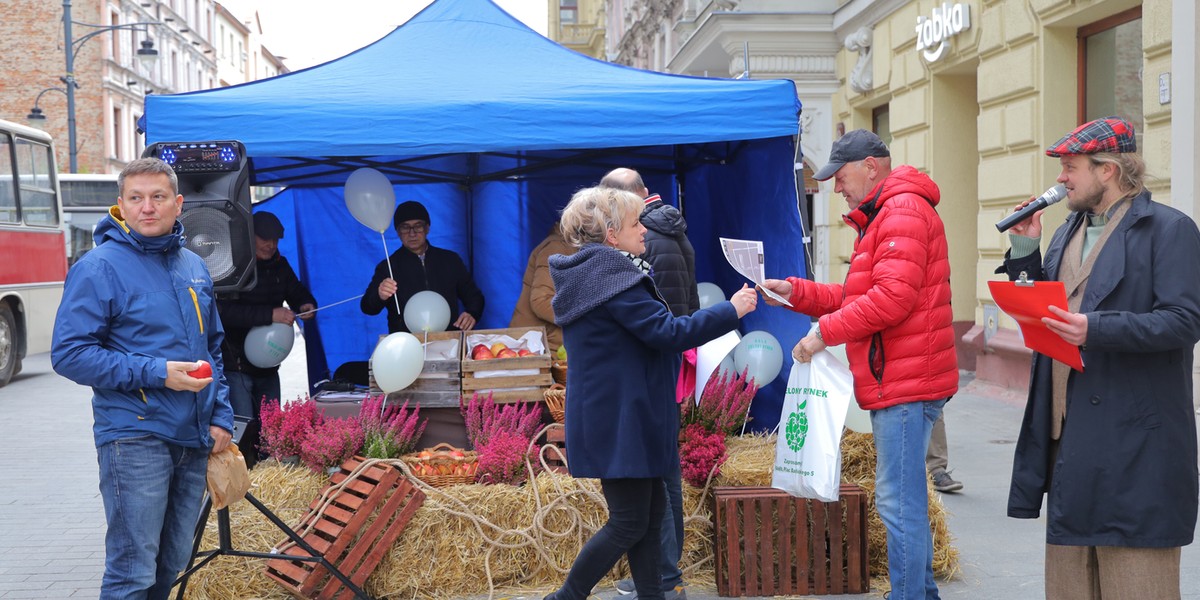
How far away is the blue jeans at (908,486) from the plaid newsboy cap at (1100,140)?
1098 millimetres

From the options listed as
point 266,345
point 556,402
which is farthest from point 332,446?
point 266,345

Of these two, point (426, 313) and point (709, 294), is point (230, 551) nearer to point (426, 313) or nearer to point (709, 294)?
point (426, 313)

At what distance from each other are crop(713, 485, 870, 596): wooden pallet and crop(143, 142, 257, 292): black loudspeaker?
8.43 feet

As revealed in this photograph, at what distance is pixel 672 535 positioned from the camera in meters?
4.50

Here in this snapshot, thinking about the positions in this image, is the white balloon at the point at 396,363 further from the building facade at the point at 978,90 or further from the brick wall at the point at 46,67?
the brick wall at the point at 46,67

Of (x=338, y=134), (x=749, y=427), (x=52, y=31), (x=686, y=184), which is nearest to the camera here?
(x=338, y=134)

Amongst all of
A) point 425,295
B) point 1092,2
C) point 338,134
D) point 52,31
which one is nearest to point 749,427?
point 425,295

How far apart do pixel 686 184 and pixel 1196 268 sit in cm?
560

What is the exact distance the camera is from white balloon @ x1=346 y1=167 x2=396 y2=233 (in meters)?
7.31

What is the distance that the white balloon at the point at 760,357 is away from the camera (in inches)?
242

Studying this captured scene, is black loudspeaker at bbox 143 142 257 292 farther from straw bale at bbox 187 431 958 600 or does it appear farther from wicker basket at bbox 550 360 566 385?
wicker basket at bbox 550 360 566 385

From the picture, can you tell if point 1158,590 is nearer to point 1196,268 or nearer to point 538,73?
point 1196,268

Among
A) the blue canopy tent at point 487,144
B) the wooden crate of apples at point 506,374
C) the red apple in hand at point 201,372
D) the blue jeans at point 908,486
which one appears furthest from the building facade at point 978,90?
the red apple in hand at point 201,372

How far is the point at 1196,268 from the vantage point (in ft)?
9.98
